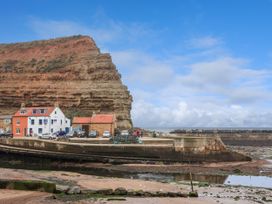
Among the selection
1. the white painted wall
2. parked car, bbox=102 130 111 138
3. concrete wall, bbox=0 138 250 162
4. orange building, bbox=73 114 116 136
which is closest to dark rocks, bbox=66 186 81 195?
concrete wall, bbox=0 138 250 162

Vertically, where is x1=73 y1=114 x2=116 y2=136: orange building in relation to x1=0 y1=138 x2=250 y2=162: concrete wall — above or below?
above

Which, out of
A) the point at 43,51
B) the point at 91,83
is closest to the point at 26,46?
the point at 43,51

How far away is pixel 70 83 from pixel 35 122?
23.2 m

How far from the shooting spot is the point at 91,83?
90938mm

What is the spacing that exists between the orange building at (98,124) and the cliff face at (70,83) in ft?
39.8

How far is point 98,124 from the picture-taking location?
7206 cm

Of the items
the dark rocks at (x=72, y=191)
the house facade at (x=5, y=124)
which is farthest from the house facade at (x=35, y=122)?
the dark rocks at (x=72, y=191)

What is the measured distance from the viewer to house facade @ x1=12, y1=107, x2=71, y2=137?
70562mm

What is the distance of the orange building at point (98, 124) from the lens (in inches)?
2813

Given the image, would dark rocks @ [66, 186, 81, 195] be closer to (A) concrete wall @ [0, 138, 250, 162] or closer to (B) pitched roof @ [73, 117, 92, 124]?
(A) concrete wall @ [0, 138, 250, 162]

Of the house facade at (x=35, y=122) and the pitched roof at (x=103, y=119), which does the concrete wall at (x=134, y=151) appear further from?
the pitched roof at (x=103, y=119)

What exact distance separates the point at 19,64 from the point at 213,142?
62.7 m

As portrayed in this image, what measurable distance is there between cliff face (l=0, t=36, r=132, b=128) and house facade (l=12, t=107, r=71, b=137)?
12952 millimetres

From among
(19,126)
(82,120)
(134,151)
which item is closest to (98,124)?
(82,120)
